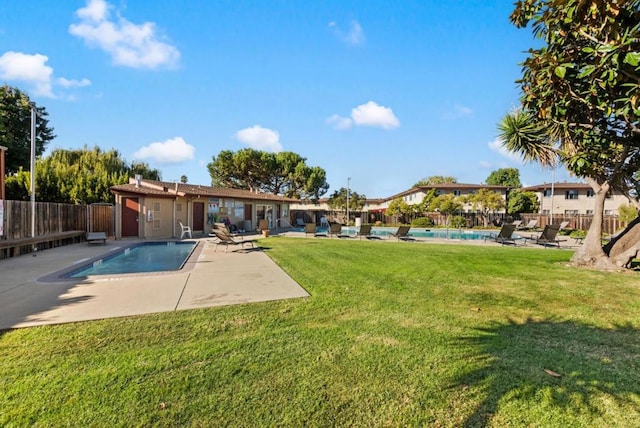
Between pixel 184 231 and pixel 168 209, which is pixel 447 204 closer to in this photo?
pixel 184 231

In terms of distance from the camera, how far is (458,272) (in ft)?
27.3

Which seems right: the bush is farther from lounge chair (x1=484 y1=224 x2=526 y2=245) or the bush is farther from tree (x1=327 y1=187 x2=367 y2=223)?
lounge chair (x1=484 y1=224 x2=526 y2=245)

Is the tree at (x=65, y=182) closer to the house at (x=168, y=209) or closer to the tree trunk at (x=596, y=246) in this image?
the house at (x=168, y=209)

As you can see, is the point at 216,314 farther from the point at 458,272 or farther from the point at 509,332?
the point at 458,272

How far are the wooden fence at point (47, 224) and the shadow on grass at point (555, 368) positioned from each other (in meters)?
14.1

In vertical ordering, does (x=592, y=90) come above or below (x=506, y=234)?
above

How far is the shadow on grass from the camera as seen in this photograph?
9.00ft

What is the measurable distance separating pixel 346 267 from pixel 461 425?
261 inches

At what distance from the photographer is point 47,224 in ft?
47.6

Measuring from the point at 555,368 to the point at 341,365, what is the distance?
2.19 meters

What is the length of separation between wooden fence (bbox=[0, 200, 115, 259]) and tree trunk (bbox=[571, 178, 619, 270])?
18277 mm

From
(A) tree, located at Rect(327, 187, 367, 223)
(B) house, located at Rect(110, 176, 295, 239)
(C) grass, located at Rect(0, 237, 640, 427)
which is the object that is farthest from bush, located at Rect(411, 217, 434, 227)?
(C) grass, located at Rect(0, 237, 640, 427)

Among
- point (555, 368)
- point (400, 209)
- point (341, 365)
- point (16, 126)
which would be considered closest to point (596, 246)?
point (555, 368)

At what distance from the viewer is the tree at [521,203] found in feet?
115
